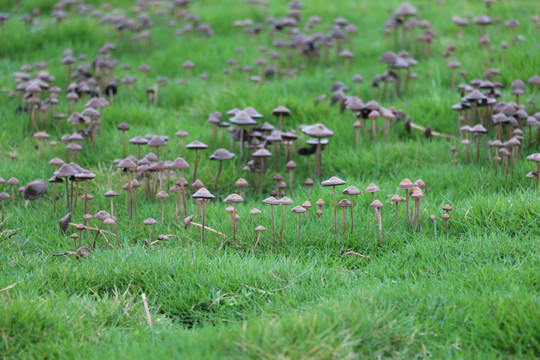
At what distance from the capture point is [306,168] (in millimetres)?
7020

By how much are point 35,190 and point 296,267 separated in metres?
2.82

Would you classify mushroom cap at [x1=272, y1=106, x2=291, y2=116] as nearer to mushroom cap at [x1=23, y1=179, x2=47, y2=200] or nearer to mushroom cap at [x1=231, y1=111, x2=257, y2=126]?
mushroom cap at [x1=231, y1=111, x2=257, y2=126]

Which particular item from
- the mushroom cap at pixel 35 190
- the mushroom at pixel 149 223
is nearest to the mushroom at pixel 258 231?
the mushroom at pixel 149 223

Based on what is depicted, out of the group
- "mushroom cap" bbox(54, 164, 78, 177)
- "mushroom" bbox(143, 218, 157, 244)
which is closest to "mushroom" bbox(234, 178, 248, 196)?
"mushroom" bbox(143, 218, 157, 244)

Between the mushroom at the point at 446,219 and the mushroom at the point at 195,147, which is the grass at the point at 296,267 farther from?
the mushroom at the point at 195,147

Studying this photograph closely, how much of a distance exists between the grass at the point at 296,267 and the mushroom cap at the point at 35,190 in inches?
9.2

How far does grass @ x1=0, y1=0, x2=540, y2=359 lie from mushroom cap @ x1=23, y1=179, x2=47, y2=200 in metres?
0.23

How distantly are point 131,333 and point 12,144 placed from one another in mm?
4811

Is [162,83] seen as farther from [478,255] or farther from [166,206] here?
[478,255]

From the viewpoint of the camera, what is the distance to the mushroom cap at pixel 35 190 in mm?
5699

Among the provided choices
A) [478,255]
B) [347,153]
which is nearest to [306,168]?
[347,153]

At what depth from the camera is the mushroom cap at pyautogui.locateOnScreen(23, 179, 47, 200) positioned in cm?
570

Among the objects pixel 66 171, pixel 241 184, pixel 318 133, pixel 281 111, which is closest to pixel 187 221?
pixel 241 184

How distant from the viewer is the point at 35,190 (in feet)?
18.7
